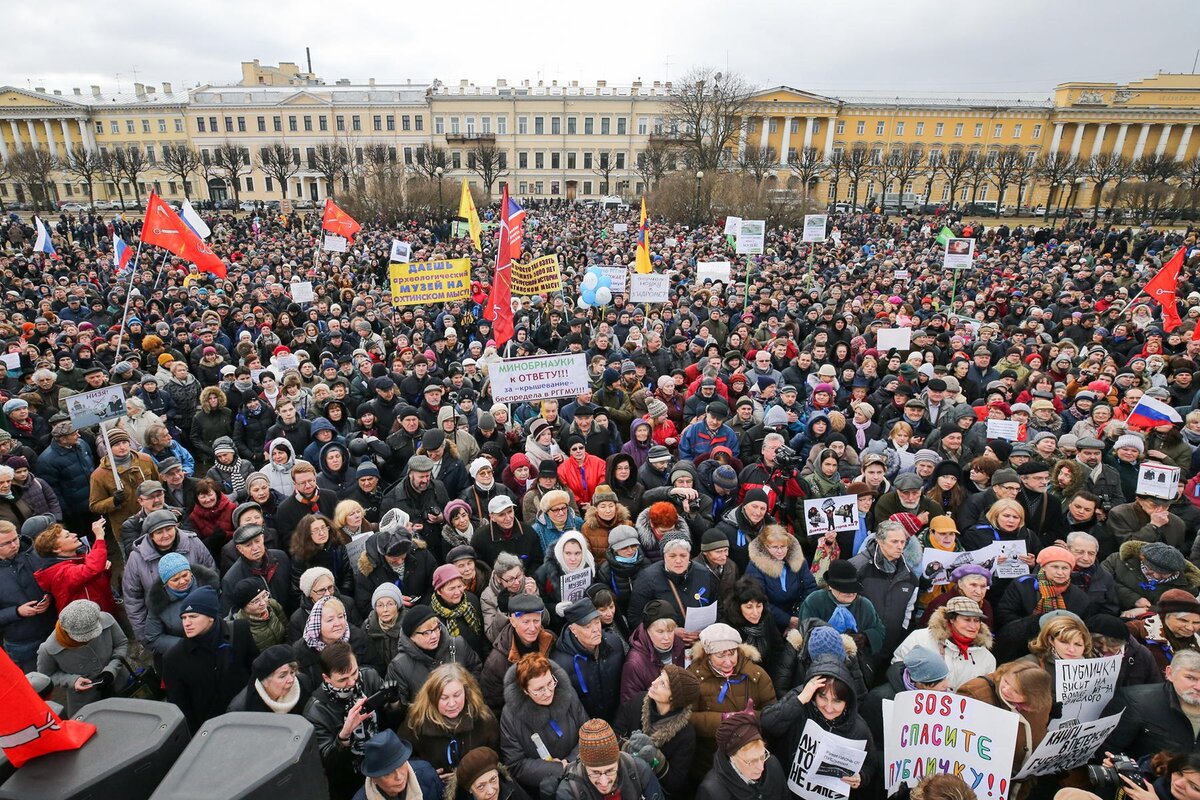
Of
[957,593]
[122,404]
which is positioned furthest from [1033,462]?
[122,404]

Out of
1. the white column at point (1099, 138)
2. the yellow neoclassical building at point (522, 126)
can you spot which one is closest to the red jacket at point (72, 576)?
the yellow neoclassical building at point (522, 126)

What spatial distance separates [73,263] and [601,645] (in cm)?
2718

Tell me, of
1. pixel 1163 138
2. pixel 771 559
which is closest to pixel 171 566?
pixel 771 559

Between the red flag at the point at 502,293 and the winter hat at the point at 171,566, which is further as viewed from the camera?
the red flag at the point at 502,293

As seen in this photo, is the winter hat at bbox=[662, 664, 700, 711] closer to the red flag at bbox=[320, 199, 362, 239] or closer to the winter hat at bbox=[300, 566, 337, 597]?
the winter hat at bbox=[300, 566, 337, 597]

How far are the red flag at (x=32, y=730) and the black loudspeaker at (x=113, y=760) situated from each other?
0.09 ft

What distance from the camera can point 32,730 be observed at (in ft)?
5.66

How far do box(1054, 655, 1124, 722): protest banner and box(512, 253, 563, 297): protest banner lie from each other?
10.3 meters

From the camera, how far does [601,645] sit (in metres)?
4.03

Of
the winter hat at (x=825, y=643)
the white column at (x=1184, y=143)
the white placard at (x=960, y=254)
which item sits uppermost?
the white column at (x=1184, y=143)

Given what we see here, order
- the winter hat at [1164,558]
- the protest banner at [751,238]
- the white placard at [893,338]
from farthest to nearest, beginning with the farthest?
the protest banner at [751,238] < the white placard at [893,338] < the winter hat at [1164,558]

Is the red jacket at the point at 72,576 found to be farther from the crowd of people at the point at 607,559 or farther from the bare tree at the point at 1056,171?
Result: the bare tree at the point at 1056,171

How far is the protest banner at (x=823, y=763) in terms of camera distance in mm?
3271

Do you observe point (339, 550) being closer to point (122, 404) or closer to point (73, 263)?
point (122, 404)
